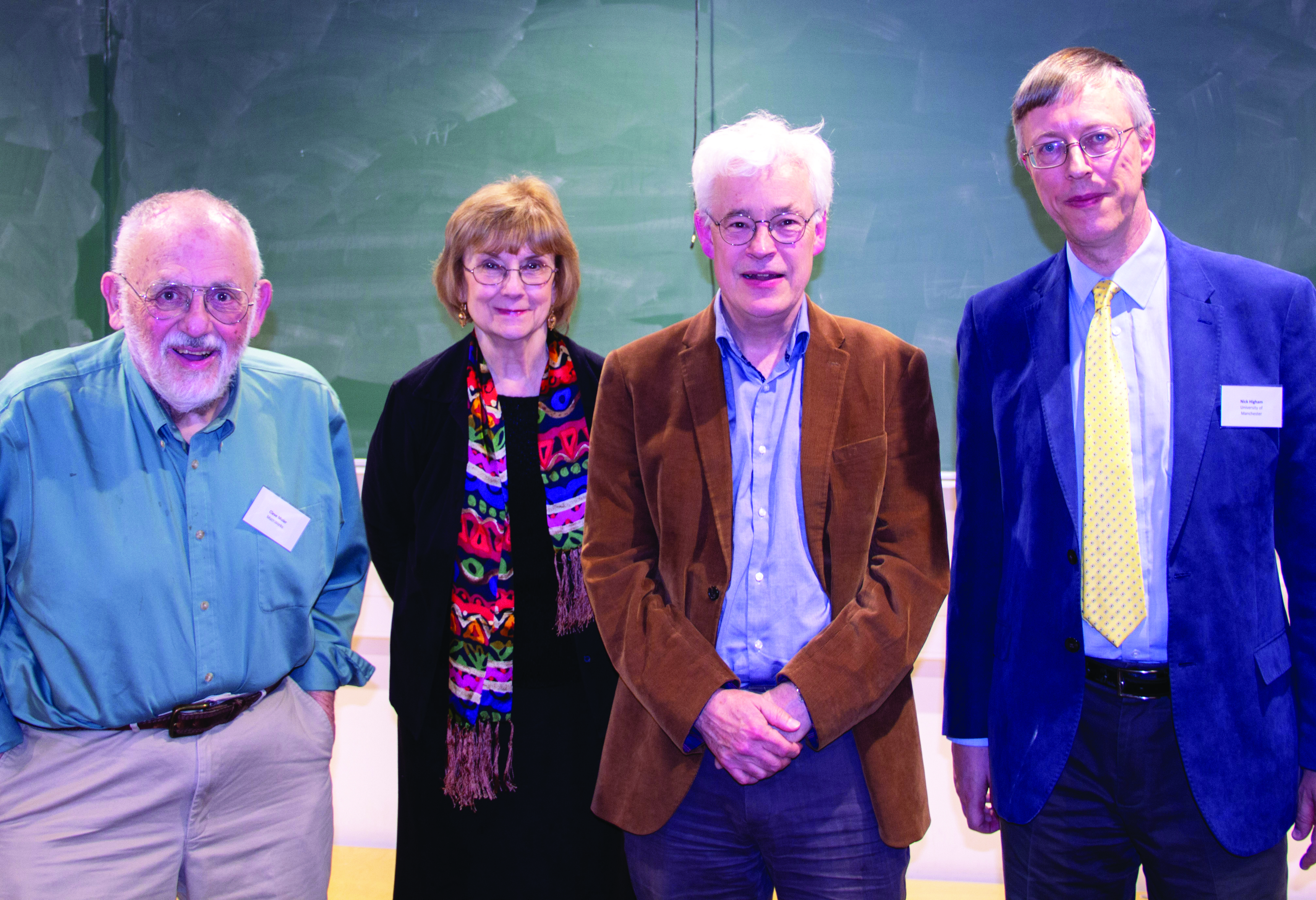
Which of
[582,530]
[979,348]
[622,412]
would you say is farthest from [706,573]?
[979,348]

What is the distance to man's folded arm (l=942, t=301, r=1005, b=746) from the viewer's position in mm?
1727

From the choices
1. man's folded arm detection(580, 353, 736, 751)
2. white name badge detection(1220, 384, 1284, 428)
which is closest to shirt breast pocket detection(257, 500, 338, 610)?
man's folded arm detection(580, 353, 736, 751)

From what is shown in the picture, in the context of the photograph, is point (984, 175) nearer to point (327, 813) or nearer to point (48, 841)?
point (327, 813)

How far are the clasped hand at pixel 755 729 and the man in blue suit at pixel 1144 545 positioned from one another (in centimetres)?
46

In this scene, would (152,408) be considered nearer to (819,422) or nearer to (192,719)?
(192,719)

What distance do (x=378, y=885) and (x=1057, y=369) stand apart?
9.50 ft

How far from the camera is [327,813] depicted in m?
1.95

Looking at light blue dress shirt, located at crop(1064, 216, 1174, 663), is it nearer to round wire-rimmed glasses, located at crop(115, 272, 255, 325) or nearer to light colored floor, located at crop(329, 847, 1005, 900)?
round wire-rimmed glasses, located at crop(115, 272, 255, 325)

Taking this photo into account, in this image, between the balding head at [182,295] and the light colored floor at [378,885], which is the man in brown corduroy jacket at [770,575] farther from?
the light colored floor at [378,885]

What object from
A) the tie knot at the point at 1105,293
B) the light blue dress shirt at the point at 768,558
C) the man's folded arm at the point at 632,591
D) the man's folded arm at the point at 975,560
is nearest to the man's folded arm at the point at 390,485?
the man's folded arm at the point at 632,591

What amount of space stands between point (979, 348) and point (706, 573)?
2.43ft

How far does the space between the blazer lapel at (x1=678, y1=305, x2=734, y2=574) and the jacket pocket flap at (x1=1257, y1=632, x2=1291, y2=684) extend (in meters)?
0.94

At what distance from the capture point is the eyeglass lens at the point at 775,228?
1.61 m

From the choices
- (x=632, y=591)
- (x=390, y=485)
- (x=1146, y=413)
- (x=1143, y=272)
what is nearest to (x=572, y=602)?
(x=632, y=591)
